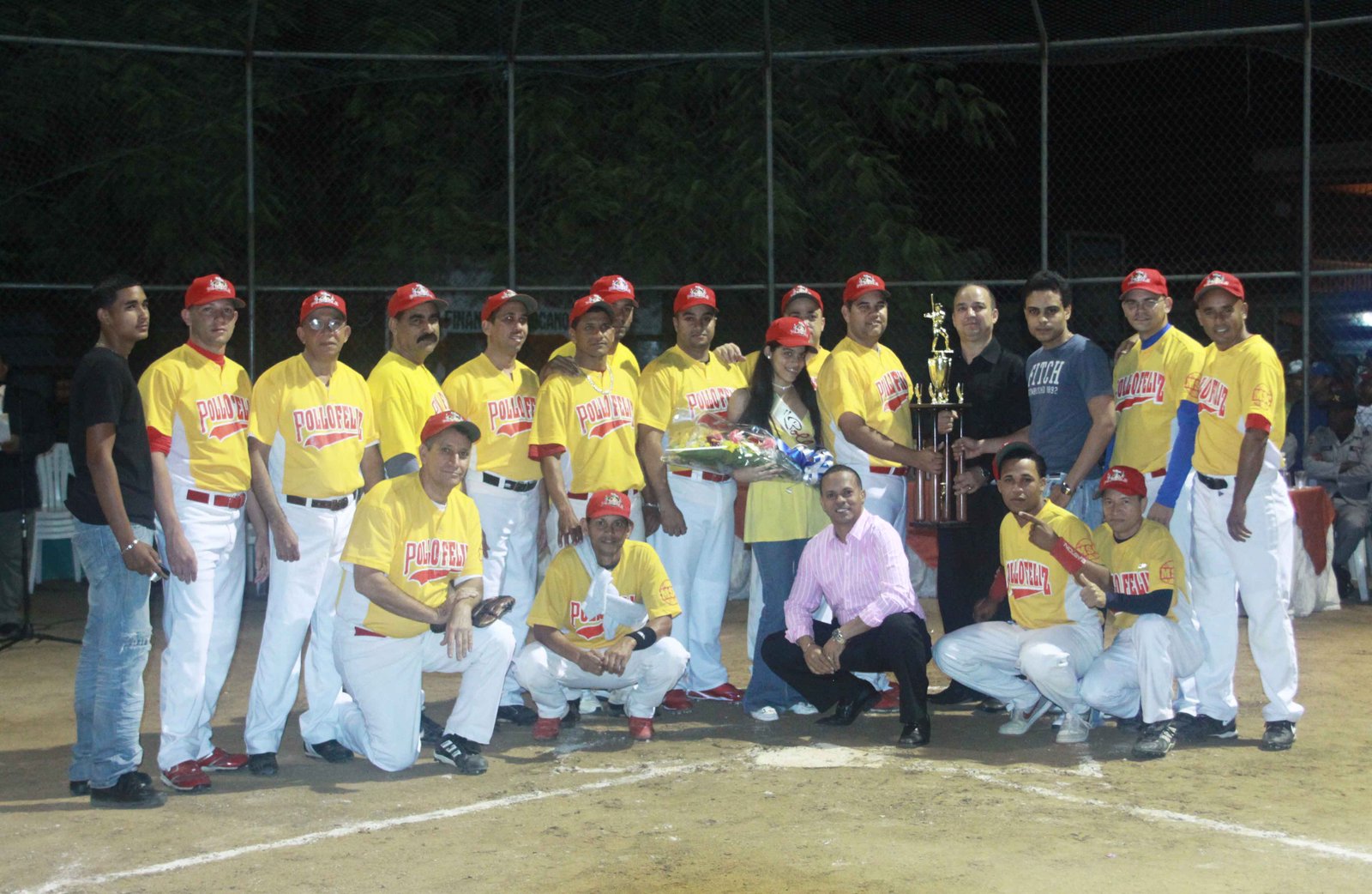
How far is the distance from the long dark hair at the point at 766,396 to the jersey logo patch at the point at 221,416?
8.10 feet

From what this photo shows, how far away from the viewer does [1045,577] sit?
269 inches

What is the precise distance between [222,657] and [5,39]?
613cm

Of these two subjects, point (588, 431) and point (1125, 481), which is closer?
point (1125, 481)

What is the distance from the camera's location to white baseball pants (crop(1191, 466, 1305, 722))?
21.4ft

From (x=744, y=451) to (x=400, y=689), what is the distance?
2.04 metres

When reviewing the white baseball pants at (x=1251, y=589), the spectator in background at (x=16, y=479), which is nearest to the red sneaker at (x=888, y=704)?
the white baseball pants at (x=1251, y=589)

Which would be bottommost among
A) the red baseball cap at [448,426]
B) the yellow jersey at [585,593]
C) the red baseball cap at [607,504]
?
the yellow jersey at [585,593]

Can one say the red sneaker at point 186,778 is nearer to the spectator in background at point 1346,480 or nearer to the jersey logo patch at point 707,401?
the jersey logo patch at point 707,401

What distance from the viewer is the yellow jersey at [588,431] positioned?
710 centimetres

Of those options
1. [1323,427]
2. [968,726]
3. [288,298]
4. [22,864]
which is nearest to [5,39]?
[288,298]

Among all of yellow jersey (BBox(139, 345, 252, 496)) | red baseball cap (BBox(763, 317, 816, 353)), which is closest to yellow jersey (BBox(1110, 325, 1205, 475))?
red baseball cap (BBox(763, 317, 816, 353))

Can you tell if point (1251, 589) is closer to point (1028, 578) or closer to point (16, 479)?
point (1028, 578)

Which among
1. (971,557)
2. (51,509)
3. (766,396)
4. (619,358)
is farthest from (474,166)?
(971,557)

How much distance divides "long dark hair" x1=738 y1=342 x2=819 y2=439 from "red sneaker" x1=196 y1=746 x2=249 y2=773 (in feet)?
9.44
